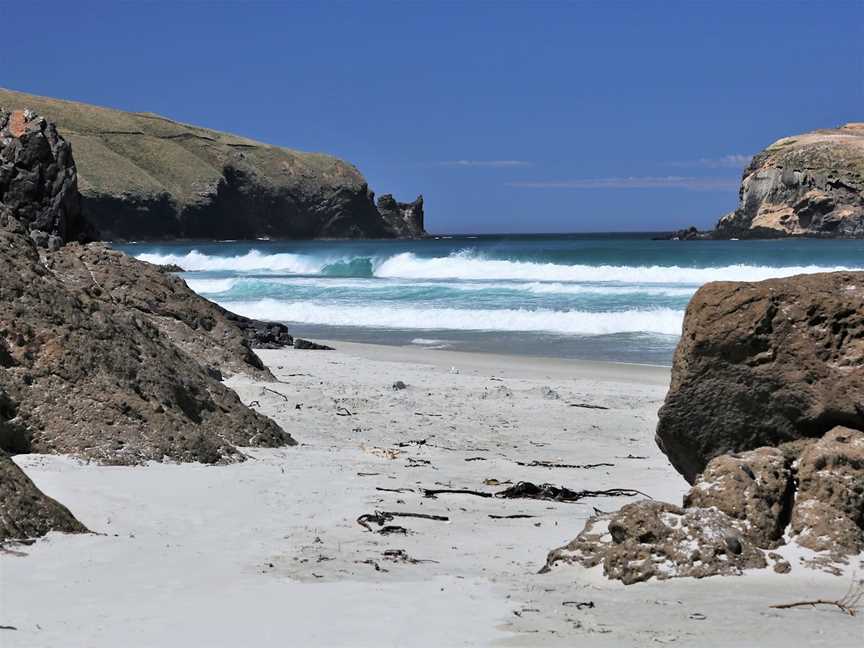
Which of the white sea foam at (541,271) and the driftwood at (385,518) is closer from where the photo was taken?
the driftwood at (385,518)

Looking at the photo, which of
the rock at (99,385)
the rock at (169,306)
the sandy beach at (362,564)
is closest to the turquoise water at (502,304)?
the rock at (169,306)

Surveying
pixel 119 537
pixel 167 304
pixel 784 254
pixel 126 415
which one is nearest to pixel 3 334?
pixel 126 415

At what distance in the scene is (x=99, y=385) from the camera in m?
6.54

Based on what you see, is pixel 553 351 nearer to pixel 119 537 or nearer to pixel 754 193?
pixel 119 537

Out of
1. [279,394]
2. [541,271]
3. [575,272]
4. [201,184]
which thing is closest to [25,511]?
[279,394]

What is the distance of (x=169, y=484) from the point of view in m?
5.87

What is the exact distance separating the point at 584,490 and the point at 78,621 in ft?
12.3

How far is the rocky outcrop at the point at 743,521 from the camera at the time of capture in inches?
168

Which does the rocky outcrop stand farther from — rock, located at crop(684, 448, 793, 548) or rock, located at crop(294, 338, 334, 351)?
rock, located at crop(294, 338, 334, 351)

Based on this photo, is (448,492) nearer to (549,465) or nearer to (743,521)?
(549,465)

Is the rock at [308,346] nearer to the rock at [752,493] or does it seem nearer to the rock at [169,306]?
the rock at [169,306]

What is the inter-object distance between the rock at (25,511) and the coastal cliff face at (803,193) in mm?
98178

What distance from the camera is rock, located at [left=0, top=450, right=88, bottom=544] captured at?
445cm

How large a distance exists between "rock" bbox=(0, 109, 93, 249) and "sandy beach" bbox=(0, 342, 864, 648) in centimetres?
511
